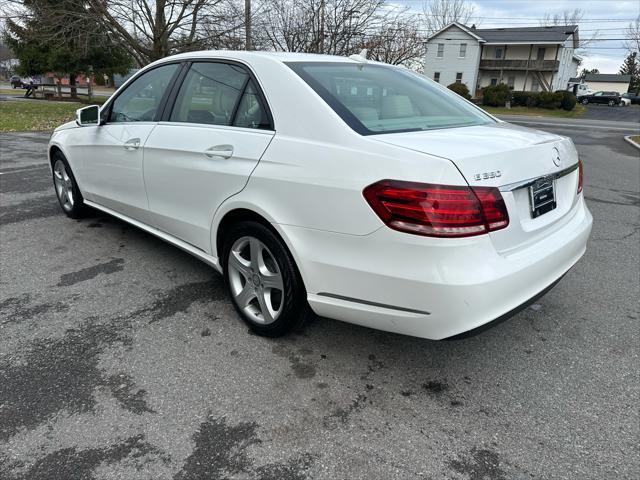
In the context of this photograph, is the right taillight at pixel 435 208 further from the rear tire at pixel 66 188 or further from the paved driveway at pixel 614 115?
the paved driveway at pixel 614 115

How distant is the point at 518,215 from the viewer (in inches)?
91.7

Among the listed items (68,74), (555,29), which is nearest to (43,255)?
(68,74)

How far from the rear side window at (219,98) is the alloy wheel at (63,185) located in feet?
7.42

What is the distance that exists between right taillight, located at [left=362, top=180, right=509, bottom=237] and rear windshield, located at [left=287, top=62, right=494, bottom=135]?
42cm

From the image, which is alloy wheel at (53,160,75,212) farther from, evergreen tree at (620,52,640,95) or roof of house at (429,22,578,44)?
evergreen tree at (620,52,640,95)

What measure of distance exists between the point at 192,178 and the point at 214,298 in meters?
0.92

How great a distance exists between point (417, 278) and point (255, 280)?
1157mm

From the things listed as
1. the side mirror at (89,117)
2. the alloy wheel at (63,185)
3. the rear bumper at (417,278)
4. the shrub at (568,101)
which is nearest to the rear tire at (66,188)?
the alloy wheel at (63,185)

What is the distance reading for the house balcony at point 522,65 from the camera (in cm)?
5075

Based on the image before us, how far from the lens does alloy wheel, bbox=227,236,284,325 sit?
285cm

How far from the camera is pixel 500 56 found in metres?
53.2

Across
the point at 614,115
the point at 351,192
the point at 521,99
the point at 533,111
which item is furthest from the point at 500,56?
the point at 351,192

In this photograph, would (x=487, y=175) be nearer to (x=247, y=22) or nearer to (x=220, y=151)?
(x=220, y=151)

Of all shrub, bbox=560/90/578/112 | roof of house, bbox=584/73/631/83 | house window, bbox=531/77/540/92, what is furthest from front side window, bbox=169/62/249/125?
roof of house, bbox=584/73/631/83
